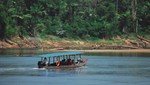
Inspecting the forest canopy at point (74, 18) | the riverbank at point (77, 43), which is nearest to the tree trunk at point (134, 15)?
the forest canopy at point (74, 18)

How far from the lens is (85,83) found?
6066cm

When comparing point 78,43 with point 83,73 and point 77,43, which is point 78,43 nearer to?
point 77,43

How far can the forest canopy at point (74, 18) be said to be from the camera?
411ft

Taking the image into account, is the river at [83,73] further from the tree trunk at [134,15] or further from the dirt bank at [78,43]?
the tree trunk at [134,15]

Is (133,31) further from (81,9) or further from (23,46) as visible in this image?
(23,46)

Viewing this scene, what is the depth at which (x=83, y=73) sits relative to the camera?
72.1m

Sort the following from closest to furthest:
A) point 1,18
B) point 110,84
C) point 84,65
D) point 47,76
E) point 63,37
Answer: point 110,84
point 47,76
point 84,65
point 1,18
point 63,37

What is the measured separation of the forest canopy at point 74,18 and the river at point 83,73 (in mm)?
28762

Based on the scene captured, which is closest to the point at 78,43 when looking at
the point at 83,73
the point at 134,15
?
the point at 134,15

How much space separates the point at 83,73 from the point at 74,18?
63.1 metres

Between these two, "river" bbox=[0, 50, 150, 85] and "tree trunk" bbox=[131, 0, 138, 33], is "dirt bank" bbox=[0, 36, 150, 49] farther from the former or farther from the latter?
"river" bbox=[0, 50, 150, 85]

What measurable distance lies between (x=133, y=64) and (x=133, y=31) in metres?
53.0

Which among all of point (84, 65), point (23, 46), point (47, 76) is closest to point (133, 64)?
point (84, 65)

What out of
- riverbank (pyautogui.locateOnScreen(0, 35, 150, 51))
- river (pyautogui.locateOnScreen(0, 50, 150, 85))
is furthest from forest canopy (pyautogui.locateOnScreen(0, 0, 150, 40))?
river (pyautogui.locateOnScreen(0, 50, 150, 85))
